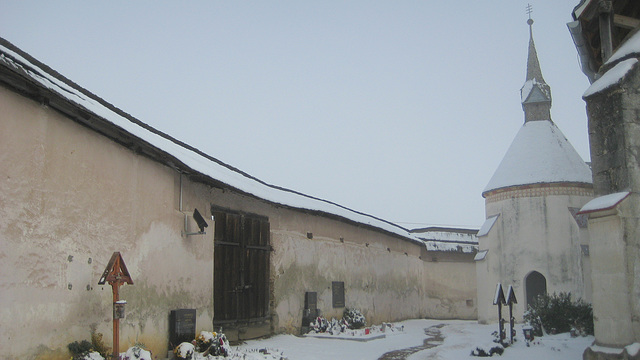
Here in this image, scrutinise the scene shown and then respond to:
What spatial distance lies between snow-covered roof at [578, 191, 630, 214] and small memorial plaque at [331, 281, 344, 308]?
9174 mm

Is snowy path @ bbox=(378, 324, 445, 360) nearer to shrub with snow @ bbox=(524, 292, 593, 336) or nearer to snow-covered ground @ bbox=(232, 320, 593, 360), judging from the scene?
snow-covered ground @ bbox=(232, 320, 593, 360)

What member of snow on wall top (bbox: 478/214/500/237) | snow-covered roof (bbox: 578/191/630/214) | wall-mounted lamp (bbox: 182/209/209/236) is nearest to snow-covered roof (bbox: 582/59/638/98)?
snow-covered roof (bbox: 578/191/630/214)

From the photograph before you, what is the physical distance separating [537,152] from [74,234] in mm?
18755

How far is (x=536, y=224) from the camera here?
68.5 ft

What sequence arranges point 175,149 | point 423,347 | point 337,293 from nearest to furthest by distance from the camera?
point 175,149 < point 423,347 < point 337,293

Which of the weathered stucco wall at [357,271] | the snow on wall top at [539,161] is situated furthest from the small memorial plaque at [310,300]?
the snow on wall top at [539,161]

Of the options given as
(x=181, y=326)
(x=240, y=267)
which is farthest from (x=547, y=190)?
(x=181, y=326)

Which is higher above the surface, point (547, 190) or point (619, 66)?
point (619, 66)

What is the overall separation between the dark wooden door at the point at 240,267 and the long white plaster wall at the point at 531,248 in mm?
11012

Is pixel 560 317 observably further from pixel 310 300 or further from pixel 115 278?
pixel 115 278

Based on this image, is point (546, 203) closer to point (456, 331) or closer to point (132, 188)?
point (456, 331)

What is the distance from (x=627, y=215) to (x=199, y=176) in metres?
6.84

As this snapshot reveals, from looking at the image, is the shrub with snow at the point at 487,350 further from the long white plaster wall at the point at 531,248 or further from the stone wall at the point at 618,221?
the long white plaster wall at the point at 531,248

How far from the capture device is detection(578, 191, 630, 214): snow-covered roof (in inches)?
342
